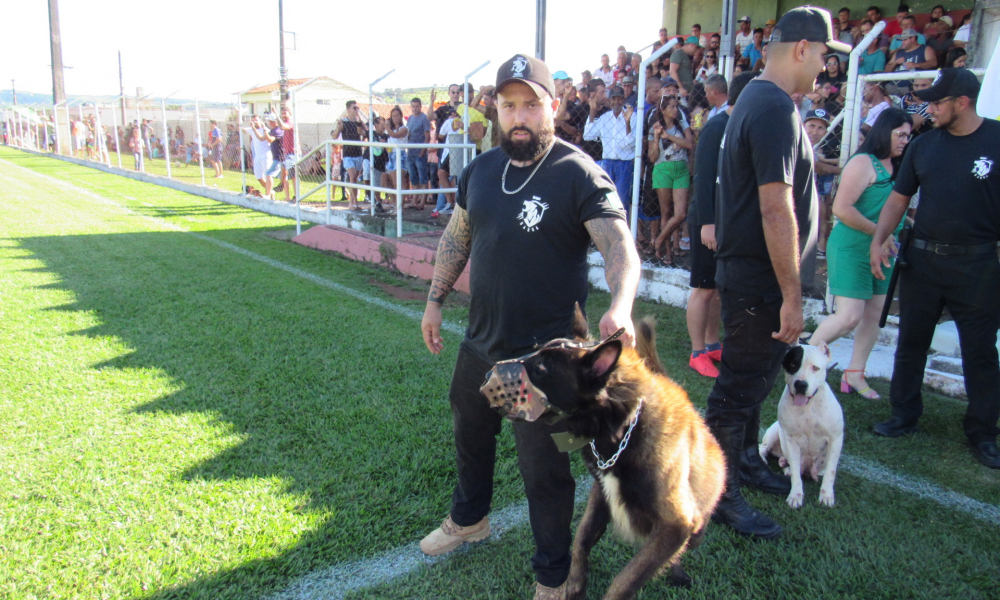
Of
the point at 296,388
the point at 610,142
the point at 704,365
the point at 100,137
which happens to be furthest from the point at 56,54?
the point at 704,365

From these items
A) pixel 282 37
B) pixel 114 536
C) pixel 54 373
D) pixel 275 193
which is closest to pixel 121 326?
pixel 54 373

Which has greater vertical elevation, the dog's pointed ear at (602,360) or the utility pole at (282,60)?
the utility pole at (282,60)

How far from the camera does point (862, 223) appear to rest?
4.54m

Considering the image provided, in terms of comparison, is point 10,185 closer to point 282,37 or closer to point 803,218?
point 282,37

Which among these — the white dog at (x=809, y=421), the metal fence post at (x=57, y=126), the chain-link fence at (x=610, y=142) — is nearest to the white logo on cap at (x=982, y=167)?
the chain-link fence at (x=610, y=142)

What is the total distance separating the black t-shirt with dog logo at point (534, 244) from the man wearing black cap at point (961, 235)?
2714mm

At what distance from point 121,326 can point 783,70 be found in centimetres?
621

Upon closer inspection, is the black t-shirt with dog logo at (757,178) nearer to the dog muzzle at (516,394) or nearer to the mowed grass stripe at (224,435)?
the dog muzzle at (516,394)

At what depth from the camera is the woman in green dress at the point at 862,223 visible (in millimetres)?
4543

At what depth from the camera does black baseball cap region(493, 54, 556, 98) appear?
2.44m

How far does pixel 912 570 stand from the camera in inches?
110

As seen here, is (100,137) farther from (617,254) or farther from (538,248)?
(617,254)

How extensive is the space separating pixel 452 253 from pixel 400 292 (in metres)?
5.21

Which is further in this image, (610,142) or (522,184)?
(610,142)
